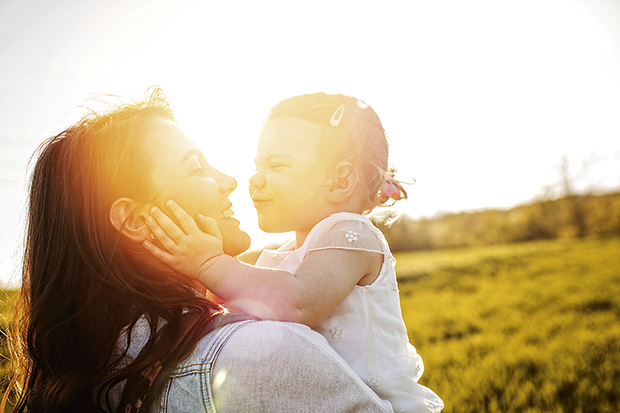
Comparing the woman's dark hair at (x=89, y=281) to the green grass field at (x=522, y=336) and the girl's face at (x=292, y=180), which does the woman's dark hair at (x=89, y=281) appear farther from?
the green grass field at (x=522, y=336)

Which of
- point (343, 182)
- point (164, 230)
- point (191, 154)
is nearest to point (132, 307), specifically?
point (164, 230)

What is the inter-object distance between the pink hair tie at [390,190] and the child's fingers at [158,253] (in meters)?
1.57

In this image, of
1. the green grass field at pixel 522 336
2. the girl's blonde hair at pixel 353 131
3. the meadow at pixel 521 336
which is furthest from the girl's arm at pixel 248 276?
the green grass field at pixel 522 336

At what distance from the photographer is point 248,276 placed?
5.64ft

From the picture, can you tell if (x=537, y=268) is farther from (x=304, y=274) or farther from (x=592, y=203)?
(x=592, y=203)

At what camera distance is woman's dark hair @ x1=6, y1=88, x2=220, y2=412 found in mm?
1416

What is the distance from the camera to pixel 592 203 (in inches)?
1310

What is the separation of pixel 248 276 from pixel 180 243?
0.34 m

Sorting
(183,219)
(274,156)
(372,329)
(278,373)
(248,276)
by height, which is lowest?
(372,329)

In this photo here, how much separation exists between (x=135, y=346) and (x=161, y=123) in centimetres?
104

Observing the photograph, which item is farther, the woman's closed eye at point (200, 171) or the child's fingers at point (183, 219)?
the woman's closed eye at point (200, 171)

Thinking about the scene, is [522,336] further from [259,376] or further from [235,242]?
[259,376]

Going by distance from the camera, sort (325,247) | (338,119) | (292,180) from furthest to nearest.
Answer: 1. (338,119)
2. (292,180)
3. (325,247)

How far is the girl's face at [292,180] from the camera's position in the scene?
244cm
